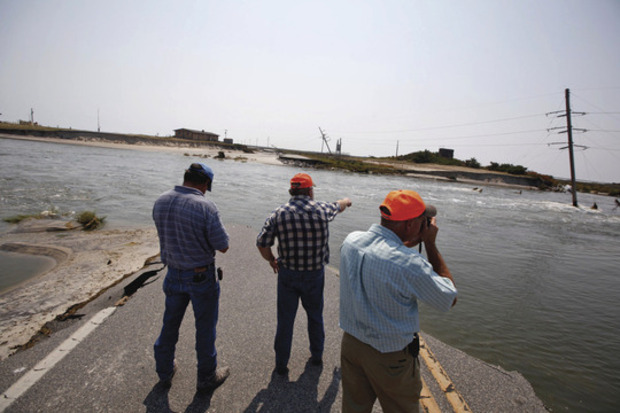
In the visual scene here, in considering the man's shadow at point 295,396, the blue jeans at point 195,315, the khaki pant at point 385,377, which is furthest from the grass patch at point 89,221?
the khaki pant at point 385,377

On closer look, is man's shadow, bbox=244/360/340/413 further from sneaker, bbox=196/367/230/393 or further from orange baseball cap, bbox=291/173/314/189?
orange baseball cap, bbox=291/173/314/189

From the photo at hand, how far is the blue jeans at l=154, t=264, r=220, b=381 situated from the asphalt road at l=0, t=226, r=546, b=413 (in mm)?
289

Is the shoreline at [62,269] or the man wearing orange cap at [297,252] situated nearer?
the man wearing orange cap at [297,252]

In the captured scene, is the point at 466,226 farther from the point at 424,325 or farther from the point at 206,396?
the point at 206,396

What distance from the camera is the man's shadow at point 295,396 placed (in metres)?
2.79

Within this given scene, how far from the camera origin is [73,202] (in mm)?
13055

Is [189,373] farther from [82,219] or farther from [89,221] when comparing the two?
[82,219]

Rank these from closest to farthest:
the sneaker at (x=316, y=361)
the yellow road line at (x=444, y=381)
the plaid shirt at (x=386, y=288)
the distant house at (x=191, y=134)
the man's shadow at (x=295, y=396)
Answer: the plaid shirt at (x=386, y=288)
the man's shadow at (x=295, y=396)
the yellow road line at (x=444, y=381)
the sneaker at (x=316, y=361)
the distant house at (x=191, y=134)

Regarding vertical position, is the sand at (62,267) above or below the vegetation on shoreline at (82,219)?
below

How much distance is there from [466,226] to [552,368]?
1171cm

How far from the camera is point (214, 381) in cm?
296

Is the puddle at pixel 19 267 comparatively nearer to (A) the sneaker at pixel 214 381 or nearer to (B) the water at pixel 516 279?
(B) the water at pixel 516 279

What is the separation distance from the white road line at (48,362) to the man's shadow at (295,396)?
209 centimetres

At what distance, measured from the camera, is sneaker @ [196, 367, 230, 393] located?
288 cm
